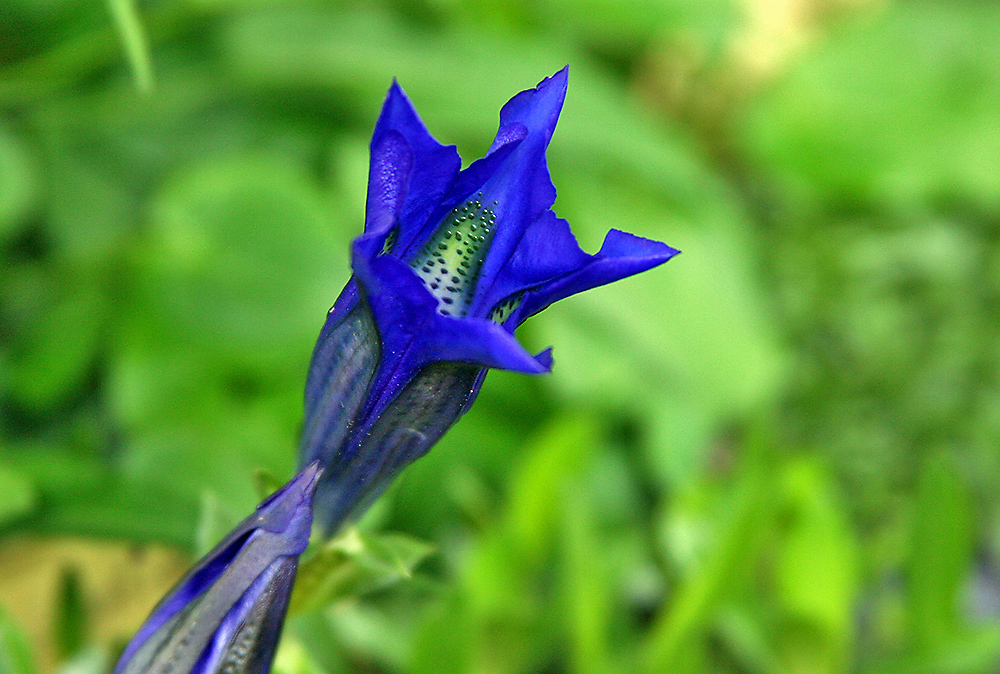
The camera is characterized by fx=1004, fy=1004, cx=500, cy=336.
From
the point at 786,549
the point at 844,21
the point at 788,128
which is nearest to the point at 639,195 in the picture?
the point at 788,128

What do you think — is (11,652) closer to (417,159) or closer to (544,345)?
(417,159)

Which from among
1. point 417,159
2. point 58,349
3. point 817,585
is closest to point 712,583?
point 817,585

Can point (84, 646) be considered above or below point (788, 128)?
below

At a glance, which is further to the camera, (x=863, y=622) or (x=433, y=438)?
Answer: (x=863, y=622)

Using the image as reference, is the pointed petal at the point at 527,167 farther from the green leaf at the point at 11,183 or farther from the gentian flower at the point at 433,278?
the green leaf at the point at 11,183

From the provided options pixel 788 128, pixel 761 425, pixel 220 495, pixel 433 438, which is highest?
pixel 788 128

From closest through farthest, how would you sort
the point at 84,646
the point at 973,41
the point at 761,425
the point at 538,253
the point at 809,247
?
the point at 538,253
the point at 84,646
the point at 761,425
the point at 809,247
the point at 973,41

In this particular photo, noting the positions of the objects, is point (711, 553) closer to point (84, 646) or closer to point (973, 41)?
point (84, 646)
